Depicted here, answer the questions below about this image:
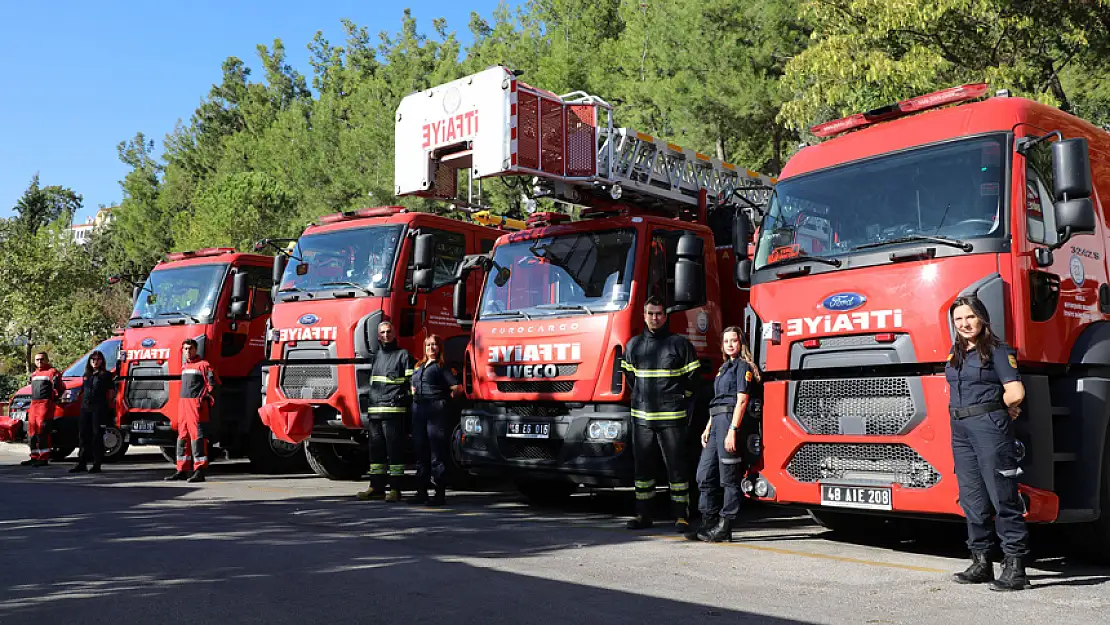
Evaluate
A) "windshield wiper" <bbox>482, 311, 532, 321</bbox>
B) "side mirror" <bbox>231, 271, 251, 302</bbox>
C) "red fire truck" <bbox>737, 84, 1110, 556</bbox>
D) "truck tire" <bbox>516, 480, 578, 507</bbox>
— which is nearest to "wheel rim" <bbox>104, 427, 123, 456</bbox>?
"side mirror" <bbox>231, 271, 251, 302</bbox>

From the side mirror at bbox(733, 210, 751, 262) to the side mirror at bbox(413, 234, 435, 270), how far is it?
3.72 m

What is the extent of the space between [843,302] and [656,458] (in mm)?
2320

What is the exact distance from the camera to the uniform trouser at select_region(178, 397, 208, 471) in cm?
1186

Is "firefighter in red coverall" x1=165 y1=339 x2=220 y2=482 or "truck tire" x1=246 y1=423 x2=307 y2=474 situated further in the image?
"truck tire" x1=246 y1=423 x2=307 y2=474

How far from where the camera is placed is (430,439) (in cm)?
977

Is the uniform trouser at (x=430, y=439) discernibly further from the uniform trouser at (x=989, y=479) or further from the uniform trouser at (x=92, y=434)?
the uniform trouser at (x=92, y=434)

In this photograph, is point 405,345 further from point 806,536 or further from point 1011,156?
point 1011,156

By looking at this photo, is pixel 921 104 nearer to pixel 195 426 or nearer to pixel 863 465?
pixel 863 465

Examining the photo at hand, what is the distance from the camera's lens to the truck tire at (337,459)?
1217 centimetres

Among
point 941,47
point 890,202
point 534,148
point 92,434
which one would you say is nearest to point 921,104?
point 890,202

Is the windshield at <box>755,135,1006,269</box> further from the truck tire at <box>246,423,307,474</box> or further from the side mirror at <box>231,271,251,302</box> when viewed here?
the truck tire at <box>246,423,307,474</box>

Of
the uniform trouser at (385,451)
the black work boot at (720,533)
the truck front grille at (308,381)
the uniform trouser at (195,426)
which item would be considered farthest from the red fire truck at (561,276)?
the uniform trouser at (195,426)

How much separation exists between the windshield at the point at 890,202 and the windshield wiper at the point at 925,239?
0.08 ft

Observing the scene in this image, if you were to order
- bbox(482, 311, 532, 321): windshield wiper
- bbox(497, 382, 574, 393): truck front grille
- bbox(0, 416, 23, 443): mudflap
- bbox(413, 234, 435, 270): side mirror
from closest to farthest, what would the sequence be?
bbox(497, 382, 574, 393): truck front grille
bbox(482, 311, 532, 321): windshield wiper
bbox(413, 234, 435, 270): side mirror
bbox(0, 416, 23, 443): mudflap
